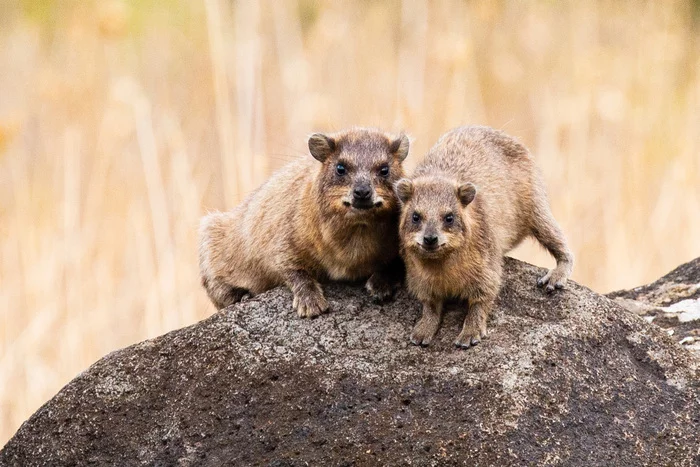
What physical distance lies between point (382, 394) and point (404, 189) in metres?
1.19

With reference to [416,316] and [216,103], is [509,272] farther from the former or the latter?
[216,103]

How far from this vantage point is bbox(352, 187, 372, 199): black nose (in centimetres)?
550

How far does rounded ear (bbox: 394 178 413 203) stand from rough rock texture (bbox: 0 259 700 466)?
62 centimetres

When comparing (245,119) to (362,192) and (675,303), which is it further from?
(675,303)

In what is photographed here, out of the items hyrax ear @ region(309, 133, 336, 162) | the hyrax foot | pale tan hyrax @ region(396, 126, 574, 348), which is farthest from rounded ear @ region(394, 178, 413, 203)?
the hyrax foot

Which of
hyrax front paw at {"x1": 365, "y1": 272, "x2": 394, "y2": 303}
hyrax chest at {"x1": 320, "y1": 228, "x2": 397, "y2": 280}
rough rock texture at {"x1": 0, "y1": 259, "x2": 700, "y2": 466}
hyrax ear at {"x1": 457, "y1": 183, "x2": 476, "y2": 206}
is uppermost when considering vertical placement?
hyrax ear at {"x1": 457, "y1": 183, "x2": 476, "y2": 206}

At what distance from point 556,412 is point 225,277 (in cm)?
286

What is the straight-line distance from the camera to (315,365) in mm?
Result: 5094

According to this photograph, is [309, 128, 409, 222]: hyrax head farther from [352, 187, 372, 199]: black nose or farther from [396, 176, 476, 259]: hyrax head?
[396, 176, 476, 259]: hyrax head

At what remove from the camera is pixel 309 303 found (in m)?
5.55

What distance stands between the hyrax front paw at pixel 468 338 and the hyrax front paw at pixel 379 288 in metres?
0.57

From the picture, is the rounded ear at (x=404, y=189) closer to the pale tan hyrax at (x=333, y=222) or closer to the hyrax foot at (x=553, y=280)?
the pale tan hyrax at (x=333, y=222)

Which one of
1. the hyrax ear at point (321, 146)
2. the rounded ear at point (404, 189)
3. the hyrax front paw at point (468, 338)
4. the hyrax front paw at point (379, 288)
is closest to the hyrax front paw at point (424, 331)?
the hyrax front paw at point (468, 338)

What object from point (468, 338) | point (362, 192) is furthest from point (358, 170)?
point (468, 338)
